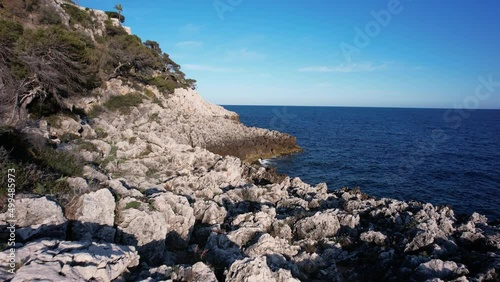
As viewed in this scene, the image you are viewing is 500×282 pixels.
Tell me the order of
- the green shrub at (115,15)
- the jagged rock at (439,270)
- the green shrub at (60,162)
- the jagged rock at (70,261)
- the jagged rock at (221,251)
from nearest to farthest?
the jagged rock at (70,261)
the jagged rock at (439,270)
the jagged rock at (221,251)
the green shrub at (60,162)
the green shrub at (115,15)

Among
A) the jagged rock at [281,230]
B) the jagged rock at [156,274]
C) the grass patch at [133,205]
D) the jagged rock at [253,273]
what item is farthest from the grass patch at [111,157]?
the jagged rock at [253,273]

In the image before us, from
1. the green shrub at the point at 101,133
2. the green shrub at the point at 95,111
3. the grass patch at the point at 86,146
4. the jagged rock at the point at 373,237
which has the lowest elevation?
the jagged rock at the point at 373,237

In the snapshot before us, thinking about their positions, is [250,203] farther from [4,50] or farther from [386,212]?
[4,50]

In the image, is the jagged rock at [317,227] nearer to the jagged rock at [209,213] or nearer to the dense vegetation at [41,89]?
the jagged rock at [209,213]

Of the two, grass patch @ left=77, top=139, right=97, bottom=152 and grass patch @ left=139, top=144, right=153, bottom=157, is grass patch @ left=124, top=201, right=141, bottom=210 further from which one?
grass patch @ left=139, top=144, right=153, bottom=157

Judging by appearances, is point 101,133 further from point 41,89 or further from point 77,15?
point 77,15

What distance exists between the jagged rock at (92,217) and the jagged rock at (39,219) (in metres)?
0.50

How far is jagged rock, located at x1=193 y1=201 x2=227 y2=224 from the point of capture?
13.8 m

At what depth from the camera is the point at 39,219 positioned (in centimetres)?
780

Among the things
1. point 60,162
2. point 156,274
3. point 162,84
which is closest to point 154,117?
point 162,84

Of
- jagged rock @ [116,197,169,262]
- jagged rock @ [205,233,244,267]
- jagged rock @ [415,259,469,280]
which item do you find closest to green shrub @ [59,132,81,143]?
jagged rock @ [116,197,169,262]

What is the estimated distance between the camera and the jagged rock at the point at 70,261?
546 centimetres

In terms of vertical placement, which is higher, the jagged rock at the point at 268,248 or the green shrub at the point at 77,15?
the green shrub at the point at 77,15

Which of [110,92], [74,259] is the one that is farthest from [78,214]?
[110,92]
